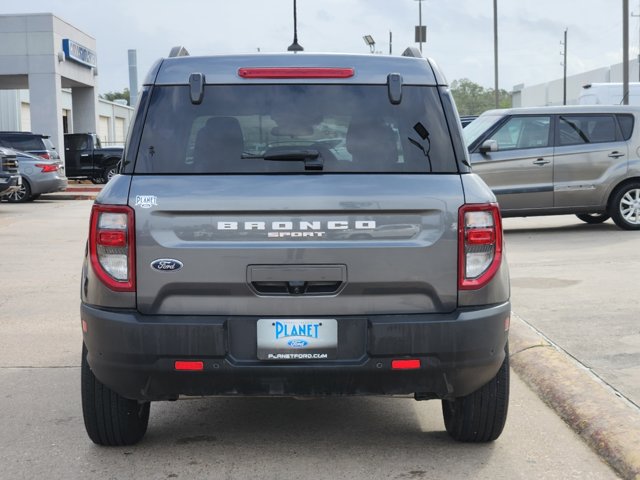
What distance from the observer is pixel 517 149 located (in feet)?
45.2

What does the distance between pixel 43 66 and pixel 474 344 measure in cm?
3053

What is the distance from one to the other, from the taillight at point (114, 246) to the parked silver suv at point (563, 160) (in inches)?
397

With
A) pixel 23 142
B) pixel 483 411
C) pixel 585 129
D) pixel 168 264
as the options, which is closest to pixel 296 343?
pixel 168 264

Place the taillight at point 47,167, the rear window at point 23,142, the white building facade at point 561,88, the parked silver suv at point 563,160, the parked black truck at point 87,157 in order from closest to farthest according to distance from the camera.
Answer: the parked silver suv at point 563,160 → the taillight at point 47,167 → the rear window at point 23,142 → the parked black truck at point 87,157 → the white building facade at point 561,88

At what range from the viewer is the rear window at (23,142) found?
85.0 ft

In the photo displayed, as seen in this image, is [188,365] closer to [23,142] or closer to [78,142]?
[23,142]

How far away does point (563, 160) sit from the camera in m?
13.7

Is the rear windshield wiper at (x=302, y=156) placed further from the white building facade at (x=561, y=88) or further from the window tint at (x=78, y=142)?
the white building facade at (x=561, y=88)

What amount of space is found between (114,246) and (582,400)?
2.74 metres

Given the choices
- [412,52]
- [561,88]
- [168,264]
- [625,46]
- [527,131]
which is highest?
[561,88]

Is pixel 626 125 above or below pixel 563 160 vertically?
above

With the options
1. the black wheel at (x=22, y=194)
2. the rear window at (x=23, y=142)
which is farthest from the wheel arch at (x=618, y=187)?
the rear window at (x=23, y=142)

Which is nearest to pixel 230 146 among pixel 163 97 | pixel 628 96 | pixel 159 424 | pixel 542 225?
pixel 163 97

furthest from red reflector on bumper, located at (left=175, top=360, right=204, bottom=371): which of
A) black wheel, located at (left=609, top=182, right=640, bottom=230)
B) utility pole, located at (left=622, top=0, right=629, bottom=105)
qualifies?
utility pole, located at (left=622, top=0, right=629, bottom=105)
